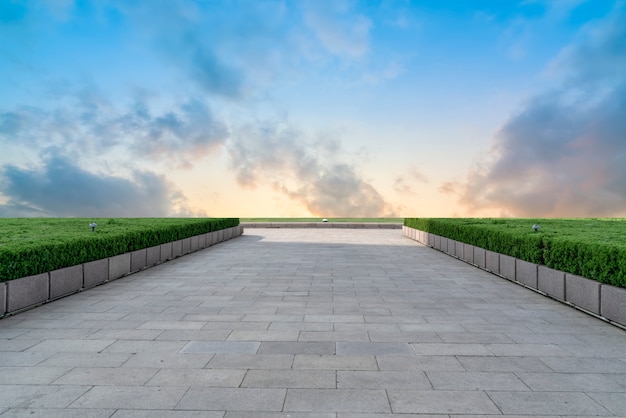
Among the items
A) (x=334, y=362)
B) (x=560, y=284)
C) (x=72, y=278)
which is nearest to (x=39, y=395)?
(x=334, y=362)

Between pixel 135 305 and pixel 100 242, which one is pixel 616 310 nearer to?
pixel 135 305

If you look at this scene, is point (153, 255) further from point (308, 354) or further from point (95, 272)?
point (308, 354)

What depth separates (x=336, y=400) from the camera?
411cm

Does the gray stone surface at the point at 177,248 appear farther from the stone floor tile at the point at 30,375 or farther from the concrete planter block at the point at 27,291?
the stone floor tile at the point at 30,375

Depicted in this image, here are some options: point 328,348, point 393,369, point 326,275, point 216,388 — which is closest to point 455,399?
point 393,369

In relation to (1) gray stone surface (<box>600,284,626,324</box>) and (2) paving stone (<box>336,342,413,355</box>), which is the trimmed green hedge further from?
(1) gray stone surface (<box>600,284,626,324</box>)

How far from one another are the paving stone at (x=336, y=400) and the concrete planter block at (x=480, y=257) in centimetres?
943

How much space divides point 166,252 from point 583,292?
1174 cm

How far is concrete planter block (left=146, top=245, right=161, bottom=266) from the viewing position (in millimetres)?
12766

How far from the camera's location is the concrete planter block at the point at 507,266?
10.7 metres

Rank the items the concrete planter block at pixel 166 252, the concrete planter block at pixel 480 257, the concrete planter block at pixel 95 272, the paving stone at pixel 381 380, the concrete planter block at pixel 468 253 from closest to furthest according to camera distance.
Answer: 1. the paving stone at pixel 381 380
2. the concrete planter block at pixel 95 272
3. the concrete planter block at pixel 480 257
4. the concrete planter block at pixel 468 253
5. the concrete planter block at pixel 166 252

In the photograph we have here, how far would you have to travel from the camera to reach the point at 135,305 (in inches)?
318

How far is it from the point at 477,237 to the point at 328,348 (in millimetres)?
9385

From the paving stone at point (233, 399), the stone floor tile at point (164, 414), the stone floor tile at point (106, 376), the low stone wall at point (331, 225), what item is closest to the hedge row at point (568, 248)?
the paving stone at point (233, 399)
